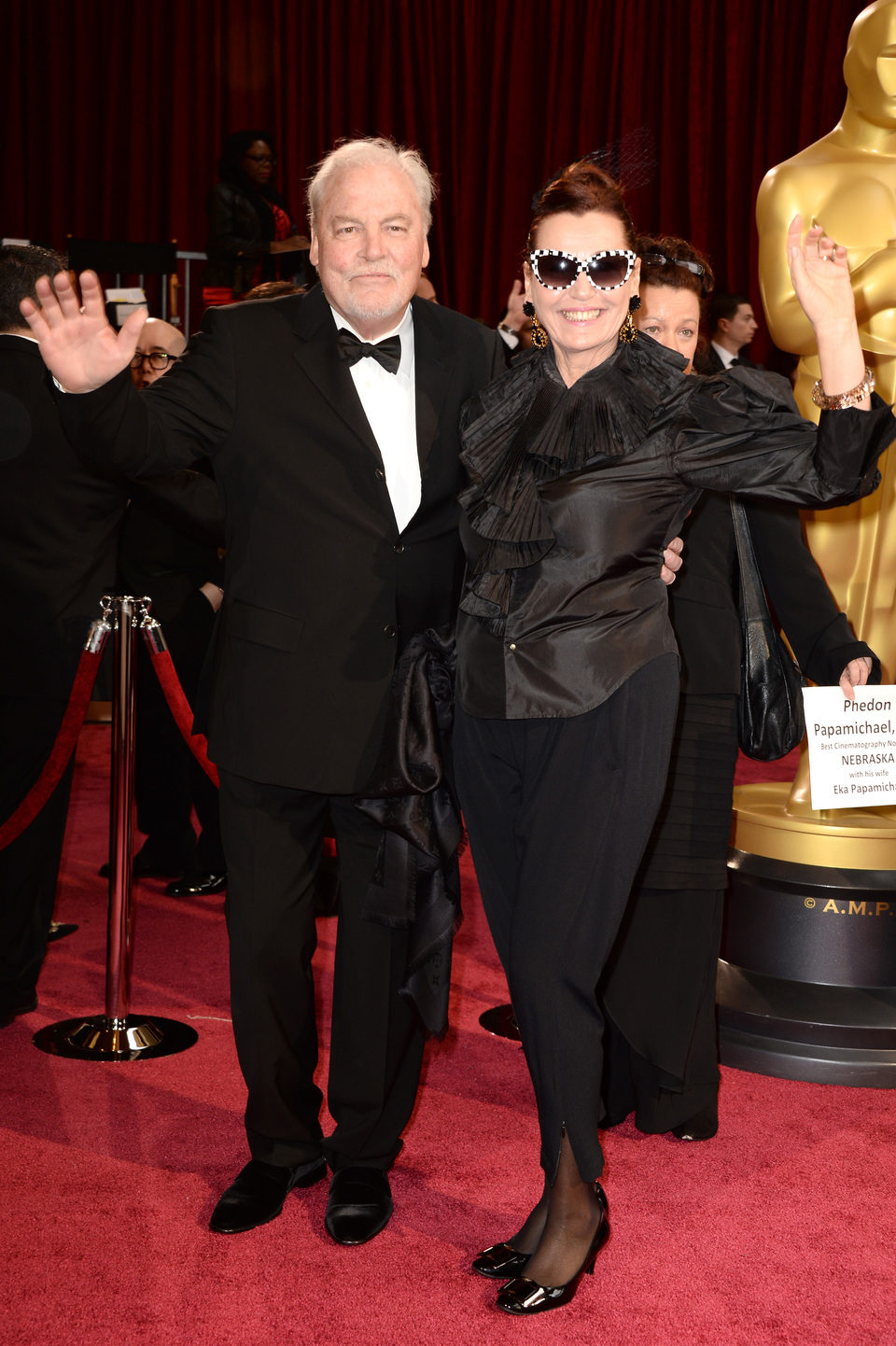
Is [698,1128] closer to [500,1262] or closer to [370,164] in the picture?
→ [500,1262]

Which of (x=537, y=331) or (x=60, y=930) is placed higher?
(x=537, y=331)

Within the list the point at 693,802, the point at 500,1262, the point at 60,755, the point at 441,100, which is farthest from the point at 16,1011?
the point at 441,100

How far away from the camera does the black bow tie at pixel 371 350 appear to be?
8.39 ft

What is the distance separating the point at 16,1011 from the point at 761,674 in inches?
83.8

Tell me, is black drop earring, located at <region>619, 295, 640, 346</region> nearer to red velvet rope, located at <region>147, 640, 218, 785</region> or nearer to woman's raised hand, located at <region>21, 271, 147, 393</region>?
woman's raised hand, located at <region>21, 271, 147, 393</region>

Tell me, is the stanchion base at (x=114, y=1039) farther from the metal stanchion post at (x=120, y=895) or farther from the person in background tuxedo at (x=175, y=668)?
the person in background tuxedo at (x=175, y=668)

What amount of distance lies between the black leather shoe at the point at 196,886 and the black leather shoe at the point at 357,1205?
233 centimetres

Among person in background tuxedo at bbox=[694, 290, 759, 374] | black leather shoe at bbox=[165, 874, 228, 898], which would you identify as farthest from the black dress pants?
person in background tuxedo at bbox=[694, 290, 759, 374]

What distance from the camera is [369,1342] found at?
2219mm

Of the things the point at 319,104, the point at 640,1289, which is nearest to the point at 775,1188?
the point at 640,1289

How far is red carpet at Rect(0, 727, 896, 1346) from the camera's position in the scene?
2.28 m

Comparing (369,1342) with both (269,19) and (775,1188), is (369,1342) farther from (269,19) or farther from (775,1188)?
(269,19)

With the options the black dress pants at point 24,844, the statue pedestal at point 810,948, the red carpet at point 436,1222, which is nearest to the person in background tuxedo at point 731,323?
the statue pedestal at point 810,948

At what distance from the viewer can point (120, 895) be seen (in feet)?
11.5
